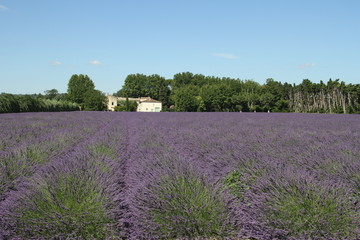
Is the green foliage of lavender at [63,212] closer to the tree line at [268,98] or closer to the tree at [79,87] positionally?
the tree line at [268,98]

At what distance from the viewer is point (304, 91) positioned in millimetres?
73375

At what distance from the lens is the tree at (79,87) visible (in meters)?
86.0

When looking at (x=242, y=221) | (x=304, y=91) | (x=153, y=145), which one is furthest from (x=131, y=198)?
(x=304, y=91)

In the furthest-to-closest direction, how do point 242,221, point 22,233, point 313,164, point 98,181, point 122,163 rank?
point 122,163
point 313,164
point 98,181
point 242,221
point 22,233

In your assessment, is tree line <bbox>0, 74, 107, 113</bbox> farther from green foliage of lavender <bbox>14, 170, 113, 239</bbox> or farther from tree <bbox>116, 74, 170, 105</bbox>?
green foliage of lavender <bbox>14, 170, 113, 239</bbox>

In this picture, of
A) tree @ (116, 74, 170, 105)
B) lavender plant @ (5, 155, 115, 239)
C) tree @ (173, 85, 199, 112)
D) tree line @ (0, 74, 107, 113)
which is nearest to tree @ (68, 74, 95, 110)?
tree line @ (0, 74, 107, 113)

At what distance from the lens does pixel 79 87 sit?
289 feet

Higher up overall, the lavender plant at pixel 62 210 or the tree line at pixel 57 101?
the tree line at pixel 57 101

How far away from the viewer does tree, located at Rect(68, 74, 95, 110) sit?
86031 millimetres

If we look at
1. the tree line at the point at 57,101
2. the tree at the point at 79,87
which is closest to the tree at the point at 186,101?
the tree line at the point at 57,101

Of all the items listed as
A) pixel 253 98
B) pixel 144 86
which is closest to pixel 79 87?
pixel 144 86

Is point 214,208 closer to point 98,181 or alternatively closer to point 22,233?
point 98,181

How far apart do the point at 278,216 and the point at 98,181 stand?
→ 168 centimetres

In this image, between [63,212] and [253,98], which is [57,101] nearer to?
[253,98]
